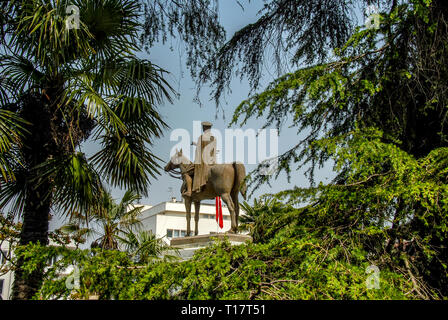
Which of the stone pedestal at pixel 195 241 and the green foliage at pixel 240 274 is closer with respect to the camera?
the green foliage at pixel 240 274

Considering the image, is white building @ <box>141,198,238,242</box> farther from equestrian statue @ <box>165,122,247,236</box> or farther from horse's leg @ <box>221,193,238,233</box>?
horse's leg @ <box>221,193,238,233</box>

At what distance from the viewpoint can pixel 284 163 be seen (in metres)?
3.79

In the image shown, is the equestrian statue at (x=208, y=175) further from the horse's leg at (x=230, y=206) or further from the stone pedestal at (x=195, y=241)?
Answer: the stone pedestal at (x=195, y=241)

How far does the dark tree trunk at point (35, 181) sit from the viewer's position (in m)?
5.58

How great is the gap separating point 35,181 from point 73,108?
1.04 m

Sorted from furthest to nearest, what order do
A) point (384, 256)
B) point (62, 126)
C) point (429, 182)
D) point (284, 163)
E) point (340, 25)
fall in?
point (62, 126) < point (340, 25) < point (284, 163) < point (384, 256) < point (429, 182)

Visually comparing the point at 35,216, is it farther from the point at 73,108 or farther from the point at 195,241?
the point at 195,241

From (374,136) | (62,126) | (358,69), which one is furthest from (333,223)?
(62,126)

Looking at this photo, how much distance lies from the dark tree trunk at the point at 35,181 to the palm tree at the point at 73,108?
1 centimetres

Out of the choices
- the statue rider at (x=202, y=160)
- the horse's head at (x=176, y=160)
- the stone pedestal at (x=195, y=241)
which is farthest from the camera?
the horse's head at (x=176, y=160)

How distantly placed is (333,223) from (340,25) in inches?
87.3

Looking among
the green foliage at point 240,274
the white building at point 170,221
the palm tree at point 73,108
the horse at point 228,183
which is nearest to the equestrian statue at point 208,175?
the horse at point 228,183

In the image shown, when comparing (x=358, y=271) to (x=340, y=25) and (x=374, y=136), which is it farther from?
(x=340, y=25)

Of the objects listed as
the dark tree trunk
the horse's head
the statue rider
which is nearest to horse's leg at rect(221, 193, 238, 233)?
the statue rider
